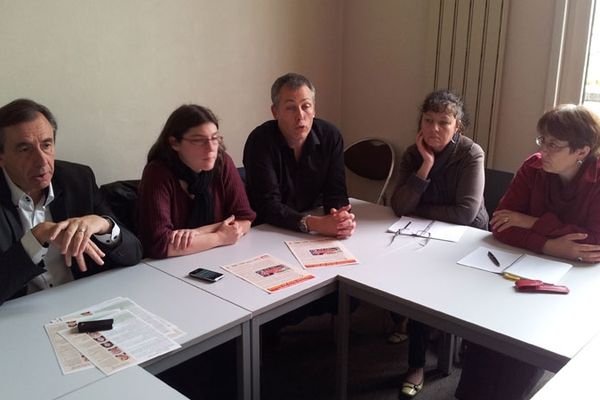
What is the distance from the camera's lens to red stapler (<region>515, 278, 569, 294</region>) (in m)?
1.71

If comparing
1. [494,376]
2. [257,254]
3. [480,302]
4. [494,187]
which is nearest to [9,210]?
[257,254]

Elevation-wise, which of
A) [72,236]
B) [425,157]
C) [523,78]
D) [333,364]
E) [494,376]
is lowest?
[333,364]

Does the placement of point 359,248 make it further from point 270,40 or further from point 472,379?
point 270,40

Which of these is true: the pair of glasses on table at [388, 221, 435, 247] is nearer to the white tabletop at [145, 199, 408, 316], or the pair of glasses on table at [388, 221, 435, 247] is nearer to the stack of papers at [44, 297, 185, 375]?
the white tabletop at [145, 199, 408, 316]

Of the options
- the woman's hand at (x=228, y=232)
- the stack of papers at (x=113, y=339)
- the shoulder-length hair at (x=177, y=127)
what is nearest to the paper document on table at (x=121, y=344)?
the stack of papers at (x=113, y=339)

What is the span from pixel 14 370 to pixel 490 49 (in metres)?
2.93

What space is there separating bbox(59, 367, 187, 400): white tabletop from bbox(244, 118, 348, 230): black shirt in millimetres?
1190

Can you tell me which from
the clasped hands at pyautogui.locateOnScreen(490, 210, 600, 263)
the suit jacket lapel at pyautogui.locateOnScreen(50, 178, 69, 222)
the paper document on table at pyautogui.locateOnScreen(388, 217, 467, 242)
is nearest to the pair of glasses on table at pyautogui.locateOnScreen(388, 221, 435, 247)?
the paper document on table at pyautogui.locateOnScreen(388, 217, 467, 242)

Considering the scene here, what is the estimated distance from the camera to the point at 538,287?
67.9 inches

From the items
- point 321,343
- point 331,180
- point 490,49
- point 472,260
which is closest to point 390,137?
point 490,49

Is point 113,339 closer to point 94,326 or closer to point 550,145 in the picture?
point 94,326

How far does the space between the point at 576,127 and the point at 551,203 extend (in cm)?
33

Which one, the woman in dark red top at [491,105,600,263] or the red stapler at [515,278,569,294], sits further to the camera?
the woman in dark red top at [491,105,600,263]

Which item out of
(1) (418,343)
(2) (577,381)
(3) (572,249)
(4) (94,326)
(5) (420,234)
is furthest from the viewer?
(1) (418,343)
